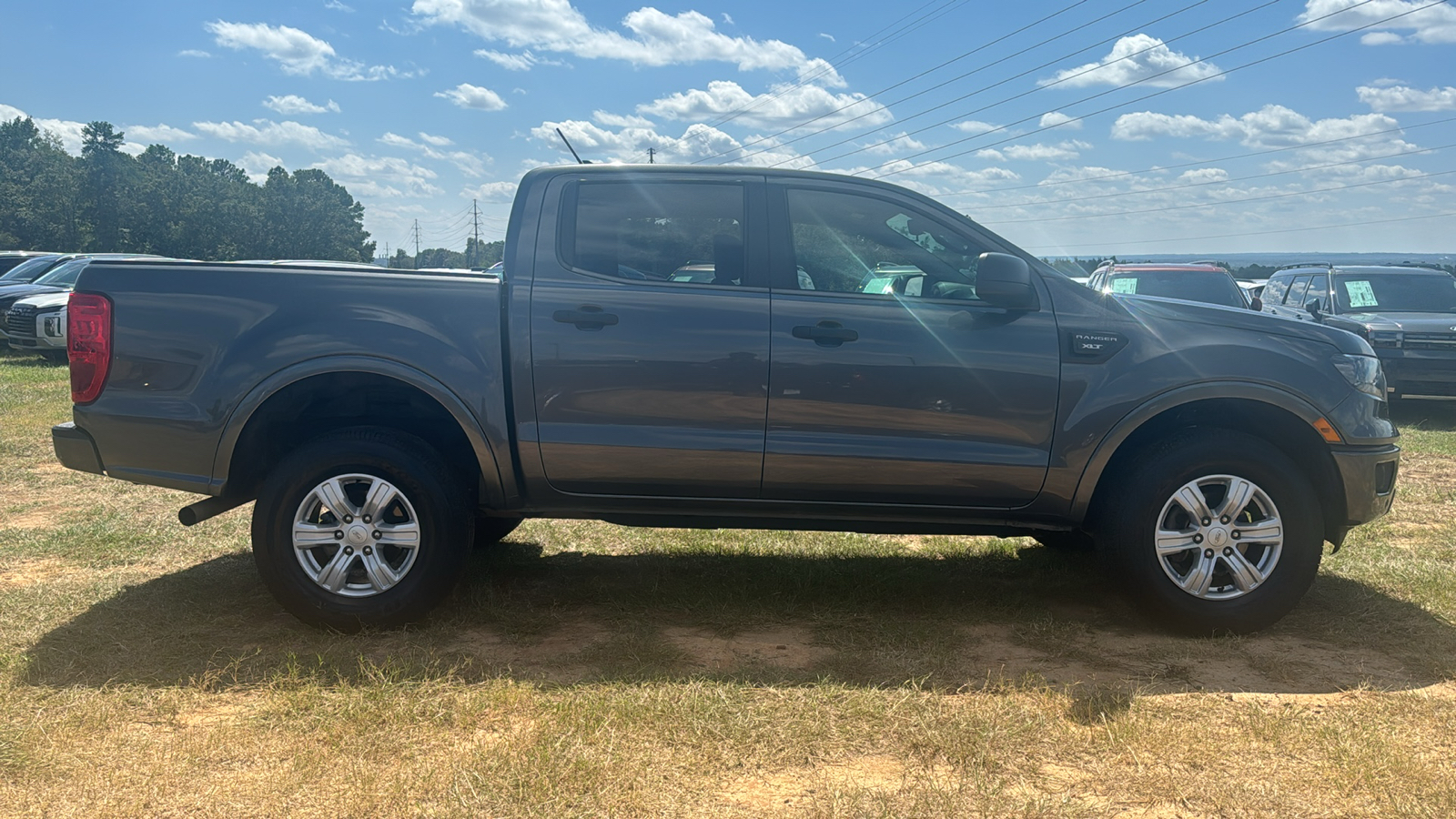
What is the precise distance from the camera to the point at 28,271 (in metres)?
19.9

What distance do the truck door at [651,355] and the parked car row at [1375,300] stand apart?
25.6 feet

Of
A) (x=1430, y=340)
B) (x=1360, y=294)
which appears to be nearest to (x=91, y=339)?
(x=1430, y=340)

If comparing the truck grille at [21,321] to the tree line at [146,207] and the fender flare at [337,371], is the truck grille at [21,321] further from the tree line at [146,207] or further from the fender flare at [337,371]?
the tree line at [146,207]

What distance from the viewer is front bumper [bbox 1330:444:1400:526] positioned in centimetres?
434

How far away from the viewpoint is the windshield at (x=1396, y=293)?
490 inches

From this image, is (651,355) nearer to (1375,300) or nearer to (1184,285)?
(1184,285)

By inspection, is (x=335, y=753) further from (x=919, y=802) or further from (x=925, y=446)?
(x=925, y=446)

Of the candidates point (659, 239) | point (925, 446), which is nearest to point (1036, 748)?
point (925, 446)

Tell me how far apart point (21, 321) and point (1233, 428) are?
56.5ft

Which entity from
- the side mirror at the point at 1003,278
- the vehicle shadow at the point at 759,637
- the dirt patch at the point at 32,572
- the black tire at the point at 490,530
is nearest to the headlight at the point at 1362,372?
the vehicle shadow at the point at 759,637

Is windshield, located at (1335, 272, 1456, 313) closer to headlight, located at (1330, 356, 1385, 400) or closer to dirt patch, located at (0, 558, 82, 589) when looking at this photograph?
headlight, located at (1330, 356, 1385, 400)

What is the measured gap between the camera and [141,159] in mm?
117000

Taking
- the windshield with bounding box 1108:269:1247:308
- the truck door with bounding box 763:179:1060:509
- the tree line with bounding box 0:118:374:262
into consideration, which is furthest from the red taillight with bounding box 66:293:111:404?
the tree line with bounding box 0:118:374:262

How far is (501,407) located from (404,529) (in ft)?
2.08
